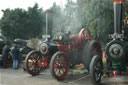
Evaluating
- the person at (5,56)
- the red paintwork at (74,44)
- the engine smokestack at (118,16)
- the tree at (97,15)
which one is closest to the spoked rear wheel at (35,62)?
the red paintwork at (74,44)

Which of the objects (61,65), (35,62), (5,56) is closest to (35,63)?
(35,62)

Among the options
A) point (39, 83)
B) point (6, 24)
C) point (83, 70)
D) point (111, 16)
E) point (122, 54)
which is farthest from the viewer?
point (6, 24)

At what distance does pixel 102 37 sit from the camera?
34.3 feet

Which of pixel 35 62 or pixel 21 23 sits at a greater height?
pixel 21 23

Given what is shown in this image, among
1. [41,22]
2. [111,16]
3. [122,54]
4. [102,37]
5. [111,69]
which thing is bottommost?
[111,69]

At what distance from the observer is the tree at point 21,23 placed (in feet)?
80.5

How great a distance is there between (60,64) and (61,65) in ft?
0.20

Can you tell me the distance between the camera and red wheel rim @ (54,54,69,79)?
5.71 m

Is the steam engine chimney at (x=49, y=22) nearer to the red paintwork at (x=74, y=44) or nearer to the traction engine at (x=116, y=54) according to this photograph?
the red paintwork at (x=74, y=44)

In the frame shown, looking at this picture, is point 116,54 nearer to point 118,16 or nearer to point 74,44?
point 118,16

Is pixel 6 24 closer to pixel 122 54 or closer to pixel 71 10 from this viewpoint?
pixel 71 10

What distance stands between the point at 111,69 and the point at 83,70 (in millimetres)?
1812

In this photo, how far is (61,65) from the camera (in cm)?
589

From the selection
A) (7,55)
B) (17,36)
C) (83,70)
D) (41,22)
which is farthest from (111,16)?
(41,22)
